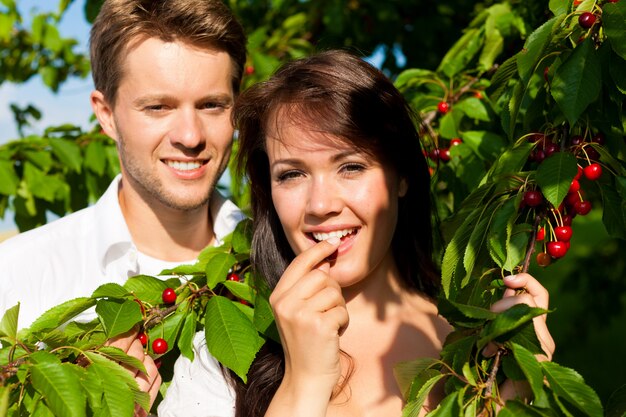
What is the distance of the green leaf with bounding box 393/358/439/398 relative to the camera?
6.21 feet

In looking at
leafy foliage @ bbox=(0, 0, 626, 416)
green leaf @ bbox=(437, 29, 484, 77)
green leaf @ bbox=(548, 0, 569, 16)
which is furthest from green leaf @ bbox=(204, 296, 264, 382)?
green leaf @ bbox=(437, 29, 484, 77)

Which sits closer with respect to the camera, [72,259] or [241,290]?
[241,290]

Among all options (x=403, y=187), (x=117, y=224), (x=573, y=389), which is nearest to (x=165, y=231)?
(x=117, y=224)

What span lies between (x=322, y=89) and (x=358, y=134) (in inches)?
7.2

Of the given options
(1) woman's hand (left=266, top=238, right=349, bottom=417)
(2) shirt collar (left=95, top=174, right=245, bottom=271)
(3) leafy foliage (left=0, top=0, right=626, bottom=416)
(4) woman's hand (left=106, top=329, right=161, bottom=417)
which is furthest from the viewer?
(2) shirt collar (left=95, top=174, right=245, bottom=271)

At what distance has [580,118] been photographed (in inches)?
82.7

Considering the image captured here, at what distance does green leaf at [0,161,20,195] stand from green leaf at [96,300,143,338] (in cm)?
167

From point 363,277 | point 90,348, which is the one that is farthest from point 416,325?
point 90,348

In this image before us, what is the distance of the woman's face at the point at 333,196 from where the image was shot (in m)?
2.15

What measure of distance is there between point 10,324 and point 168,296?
0.53 m

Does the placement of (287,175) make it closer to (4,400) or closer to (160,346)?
(160,346)

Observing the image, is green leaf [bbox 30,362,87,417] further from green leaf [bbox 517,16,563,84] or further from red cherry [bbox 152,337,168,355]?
green leaf [bbox 517,16,563,84]

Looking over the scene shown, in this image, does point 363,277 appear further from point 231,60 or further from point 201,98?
point 231,60

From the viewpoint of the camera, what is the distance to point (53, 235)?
316 cm
